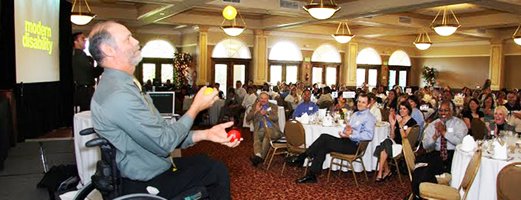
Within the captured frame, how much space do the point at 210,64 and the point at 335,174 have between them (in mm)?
11222

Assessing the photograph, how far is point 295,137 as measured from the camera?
6320 millimetres

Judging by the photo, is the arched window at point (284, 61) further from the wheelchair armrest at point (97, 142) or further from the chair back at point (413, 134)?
the wheelchair armrest at point (97, 142)

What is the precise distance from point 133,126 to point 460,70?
22768mm

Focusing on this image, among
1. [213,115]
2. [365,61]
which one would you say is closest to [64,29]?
[213,115]

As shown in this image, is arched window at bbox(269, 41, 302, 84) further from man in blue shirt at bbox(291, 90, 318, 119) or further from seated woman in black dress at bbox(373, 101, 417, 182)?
seated woman in black dress at bbox(373, 101, 417, 182)

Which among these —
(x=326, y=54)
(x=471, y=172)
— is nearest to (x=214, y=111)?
(x=326, y=54)

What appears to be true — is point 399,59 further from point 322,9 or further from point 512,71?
point 322,9

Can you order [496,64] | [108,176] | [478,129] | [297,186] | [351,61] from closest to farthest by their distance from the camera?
1. [108,176]
2. [297,186]
3. [478,129]
4. [496,64]
5. [351,61]

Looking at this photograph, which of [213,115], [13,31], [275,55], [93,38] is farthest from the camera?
[275,55]

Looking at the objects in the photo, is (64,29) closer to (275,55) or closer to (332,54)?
(275,55)

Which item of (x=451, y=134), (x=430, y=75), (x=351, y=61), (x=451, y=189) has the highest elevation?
(x=351, y=61)

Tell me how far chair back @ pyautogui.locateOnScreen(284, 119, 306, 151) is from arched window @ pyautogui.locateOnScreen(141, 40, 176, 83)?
40.9 ft

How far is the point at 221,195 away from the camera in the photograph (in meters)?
2.48

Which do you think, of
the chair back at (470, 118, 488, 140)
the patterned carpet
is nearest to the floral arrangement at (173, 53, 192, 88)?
the patterned carpet
